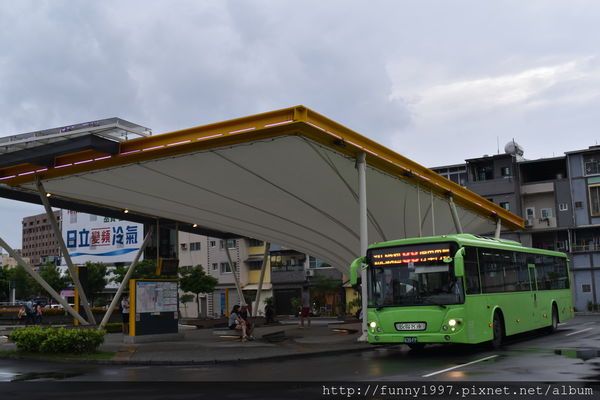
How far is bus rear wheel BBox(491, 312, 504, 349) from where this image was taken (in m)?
16.0

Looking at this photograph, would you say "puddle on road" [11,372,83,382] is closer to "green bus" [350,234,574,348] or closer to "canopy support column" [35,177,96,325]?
"green bus" [350,234,574,348]

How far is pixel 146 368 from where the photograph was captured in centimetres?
1515

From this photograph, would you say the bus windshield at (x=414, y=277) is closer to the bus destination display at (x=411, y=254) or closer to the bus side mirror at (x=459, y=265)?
the bus destination display at (x=411, y=254)

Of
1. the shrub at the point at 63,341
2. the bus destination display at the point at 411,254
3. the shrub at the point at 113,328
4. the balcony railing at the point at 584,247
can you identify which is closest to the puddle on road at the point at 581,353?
the bus destination display at the point at 411,254

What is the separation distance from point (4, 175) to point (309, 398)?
18.3 m

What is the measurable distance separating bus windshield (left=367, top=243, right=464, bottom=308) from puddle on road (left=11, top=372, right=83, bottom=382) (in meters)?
7.16

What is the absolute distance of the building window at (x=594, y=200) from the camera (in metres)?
54.0

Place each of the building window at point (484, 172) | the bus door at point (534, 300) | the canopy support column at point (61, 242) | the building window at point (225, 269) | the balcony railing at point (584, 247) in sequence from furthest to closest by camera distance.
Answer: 1. the building window at point (225, 269)
2. the building window at point (484, 172)
3. the balcony railing at point (584, 247)
4. the canopy support column at point (61, 242)
5. the bus door at point (534, 300)

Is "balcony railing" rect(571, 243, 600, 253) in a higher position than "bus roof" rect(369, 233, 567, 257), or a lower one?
higher

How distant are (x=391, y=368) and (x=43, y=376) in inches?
288

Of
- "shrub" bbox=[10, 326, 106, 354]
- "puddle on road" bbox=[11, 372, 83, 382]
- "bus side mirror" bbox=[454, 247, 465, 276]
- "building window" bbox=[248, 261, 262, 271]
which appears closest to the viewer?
"puddle on road" bbox=[11, 372, 83, 382]

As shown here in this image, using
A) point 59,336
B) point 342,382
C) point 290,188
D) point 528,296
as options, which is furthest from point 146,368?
point 528,296

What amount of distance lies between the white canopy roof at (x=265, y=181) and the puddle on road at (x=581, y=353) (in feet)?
27.3

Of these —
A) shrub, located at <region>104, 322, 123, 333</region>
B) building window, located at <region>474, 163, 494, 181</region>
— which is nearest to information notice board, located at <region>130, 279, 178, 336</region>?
shrub, located at <region>104, 322, 123, 333</region>
